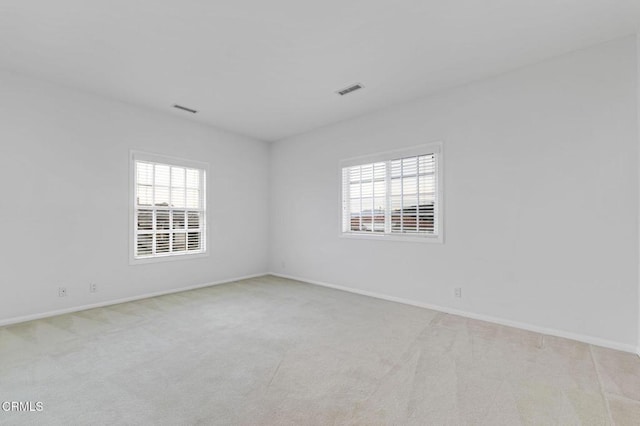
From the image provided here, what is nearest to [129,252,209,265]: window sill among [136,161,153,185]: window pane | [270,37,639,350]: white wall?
[136,161,153,185]: window pane

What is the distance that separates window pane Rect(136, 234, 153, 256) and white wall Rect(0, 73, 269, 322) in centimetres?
20

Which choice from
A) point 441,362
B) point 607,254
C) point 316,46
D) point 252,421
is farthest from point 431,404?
point 316,46

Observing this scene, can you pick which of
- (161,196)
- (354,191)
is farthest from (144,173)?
(354,191)

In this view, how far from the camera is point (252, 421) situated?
1.75m

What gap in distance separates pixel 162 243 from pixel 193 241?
1.70 feet

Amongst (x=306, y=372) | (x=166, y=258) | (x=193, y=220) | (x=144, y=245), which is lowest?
(x=306, y=372)

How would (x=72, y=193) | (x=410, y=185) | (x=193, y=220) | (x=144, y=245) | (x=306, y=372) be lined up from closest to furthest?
(x=306, y=372), (x=72, y=193), (x=410, y=185), (x=144, y=245), (x=193, y=220)

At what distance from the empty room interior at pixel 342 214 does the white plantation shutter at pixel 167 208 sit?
0.11 feet

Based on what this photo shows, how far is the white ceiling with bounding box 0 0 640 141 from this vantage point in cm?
241

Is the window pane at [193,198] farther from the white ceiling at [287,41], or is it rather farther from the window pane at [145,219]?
the white ceiling at [287,41]

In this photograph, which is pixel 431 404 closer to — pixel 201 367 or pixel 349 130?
pixel 201 367

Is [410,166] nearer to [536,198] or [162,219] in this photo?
[536,198]

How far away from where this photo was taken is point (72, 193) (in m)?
A: 3.82

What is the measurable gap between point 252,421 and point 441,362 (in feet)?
5.22
